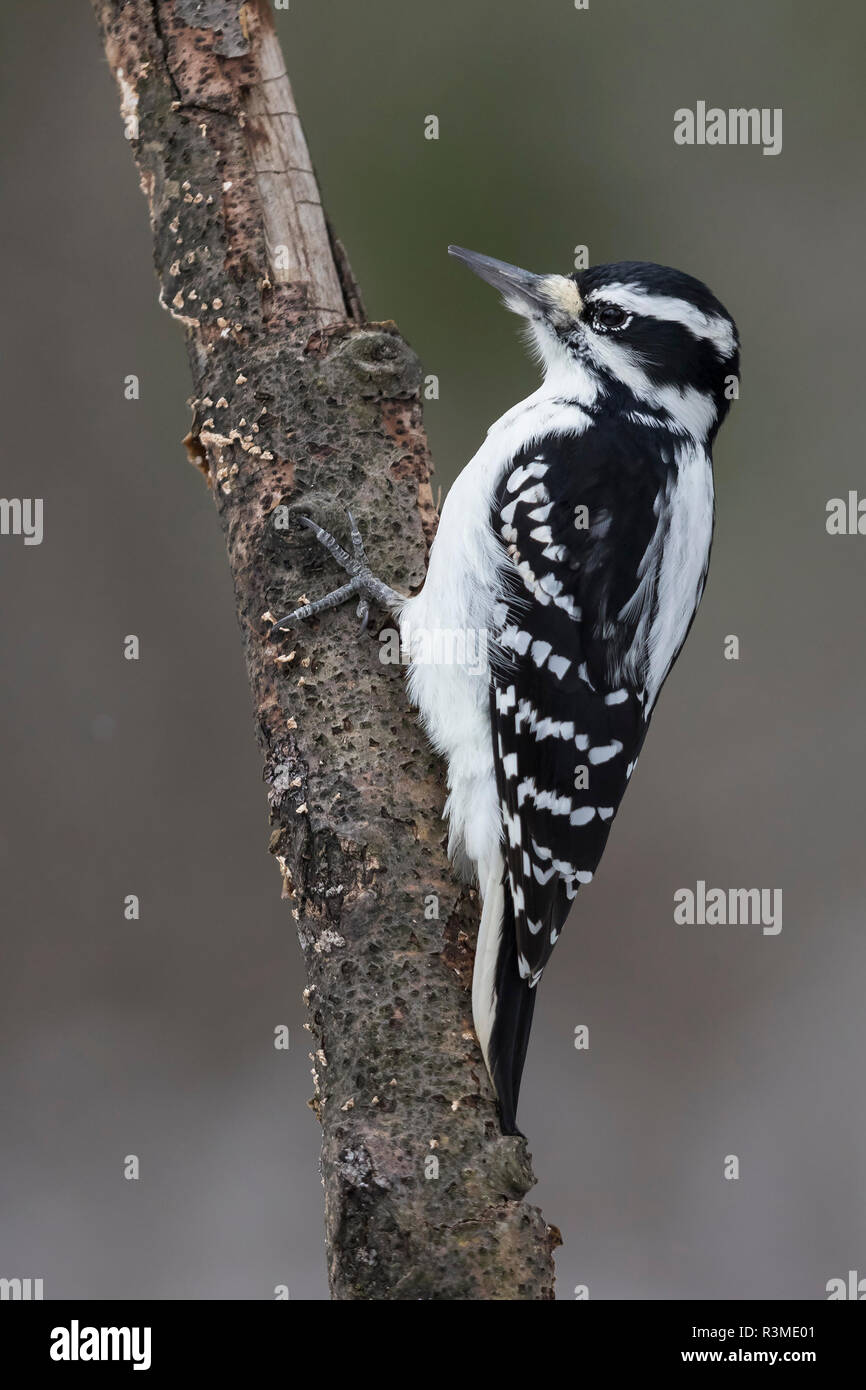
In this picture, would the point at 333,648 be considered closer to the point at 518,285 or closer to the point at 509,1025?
the point at 509,1025

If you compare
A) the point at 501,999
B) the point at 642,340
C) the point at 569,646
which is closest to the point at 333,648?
the point at 569,646

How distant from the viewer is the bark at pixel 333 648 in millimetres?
1668

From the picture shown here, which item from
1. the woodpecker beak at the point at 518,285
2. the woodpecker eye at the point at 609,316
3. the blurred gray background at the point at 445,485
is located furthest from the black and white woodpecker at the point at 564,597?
the blurred gray background at the point at 445,485

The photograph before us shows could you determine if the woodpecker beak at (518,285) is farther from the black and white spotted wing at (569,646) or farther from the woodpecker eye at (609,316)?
the black and white spotted wing at (569,646)

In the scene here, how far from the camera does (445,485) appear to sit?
15.8 feet

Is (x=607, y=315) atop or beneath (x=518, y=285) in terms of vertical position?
beneath

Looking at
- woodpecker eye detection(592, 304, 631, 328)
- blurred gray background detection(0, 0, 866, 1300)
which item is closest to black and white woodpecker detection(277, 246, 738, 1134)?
woodpecker eye detection(592, 304, 631, 328)

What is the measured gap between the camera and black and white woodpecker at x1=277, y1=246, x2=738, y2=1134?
2105mm

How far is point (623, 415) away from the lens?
2.36m

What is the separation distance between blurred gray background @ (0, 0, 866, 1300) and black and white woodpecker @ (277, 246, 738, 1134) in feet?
7.35

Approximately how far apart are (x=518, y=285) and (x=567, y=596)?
681 mm

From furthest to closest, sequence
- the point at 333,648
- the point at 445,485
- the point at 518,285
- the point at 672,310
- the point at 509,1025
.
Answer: the point at 445,485 < the point at 518,285 < the point at 672,310 < the point at 333,648 < the point at 509,1025

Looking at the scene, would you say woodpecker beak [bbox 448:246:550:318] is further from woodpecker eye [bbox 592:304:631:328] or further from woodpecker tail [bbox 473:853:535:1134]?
woodpecker tail [bbox 473:853:535:1134]
